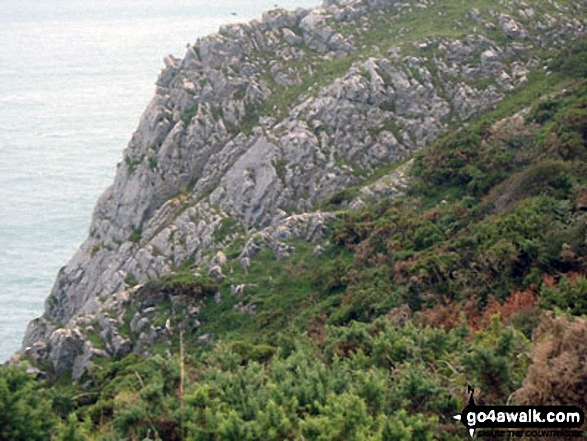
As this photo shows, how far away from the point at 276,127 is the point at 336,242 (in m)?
11.0

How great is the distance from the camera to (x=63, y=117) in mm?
102688

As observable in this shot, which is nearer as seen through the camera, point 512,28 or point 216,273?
point 216,273

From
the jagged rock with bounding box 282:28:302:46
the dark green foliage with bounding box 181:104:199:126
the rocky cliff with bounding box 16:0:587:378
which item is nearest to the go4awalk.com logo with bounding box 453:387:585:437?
the rocky cliff with bounding box 16:0:587:378

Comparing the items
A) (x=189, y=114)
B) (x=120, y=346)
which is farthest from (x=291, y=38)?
(x=120, y=346)

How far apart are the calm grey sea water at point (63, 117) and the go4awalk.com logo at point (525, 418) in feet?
149

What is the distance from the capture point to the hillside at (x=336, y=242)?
50.4 feet

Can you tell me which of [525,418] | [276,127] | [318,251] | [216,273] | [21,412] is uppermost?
[276,127]

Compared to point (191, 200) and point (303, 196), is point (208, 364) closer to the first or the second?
point (303, 196)

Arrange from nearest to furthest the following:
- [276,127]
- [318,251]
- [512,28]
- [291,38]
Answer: [318,251] → [276,127] → [512,28] → [291,38]

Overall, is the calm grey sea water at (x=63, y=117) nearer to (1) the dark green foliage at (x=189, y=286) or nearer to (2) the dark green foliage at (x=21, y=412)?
(1) the dark green foliage at (x=189, y=286)

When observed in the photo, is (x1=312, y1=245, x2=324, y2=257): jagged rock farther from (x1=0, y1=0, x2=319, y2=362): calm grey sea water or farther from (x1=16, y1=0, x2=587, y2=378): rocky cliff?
(x1=0, y1=0, x2=319, y2=362): calm grey sea water

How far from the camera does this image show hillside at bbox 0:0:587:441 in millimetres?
15352

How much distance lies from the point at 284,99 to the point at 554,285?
1033 inches

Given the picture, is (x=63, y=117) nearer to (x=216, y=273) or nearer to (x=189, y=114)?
(x=189, y=114)
